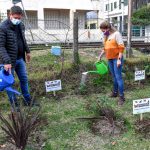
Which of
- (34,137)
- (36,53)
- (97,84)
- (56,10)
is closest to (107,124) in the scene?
(34,137)

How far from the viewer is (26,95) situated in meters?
5.07

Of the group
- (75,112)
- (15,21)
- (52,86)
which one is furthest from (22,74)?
(75,112)

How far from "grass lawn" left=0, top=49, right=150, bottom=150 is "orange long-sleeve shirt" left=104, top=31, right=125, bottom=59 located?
0.76 metres

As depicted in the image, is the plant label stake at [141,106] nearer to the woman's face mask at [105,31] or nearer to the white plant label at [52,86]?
the woman's face mask at [105,31]

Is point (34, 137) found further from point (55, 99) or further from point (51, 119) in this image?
point (55, 99)

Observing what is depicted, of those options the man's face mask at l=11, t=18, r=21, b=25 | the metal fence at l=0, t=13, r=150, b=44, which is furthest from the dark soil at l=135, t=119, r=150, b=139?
the metal fence at l=0, t=13, r=150, b=44

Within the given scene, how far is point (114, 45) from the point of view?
16.8 feet

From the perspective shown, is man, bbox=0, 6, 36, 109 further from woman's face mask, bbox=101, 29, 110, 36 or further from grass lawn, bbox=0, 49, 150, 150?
woman's face mask, bbox=101, 29, 110, 36

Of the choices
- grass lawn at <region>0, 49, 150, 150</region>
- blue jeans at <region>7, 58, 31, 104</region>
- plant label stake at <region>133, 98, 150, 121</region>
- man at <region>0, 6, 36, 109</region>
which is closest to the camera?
grass lawn at <region>0, 49, 150, 150</region>

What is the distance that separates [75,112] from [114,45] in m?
1.28

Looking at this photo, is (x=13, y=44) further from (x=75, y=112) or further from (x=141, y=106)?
(x=141, y=106)

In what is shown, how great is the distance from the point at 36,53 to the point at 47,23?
9.13 metres

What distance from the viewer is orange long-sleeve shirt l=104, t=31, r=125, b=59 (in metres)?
5.01

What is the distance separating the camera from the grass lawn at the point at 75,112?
3.85 meters
